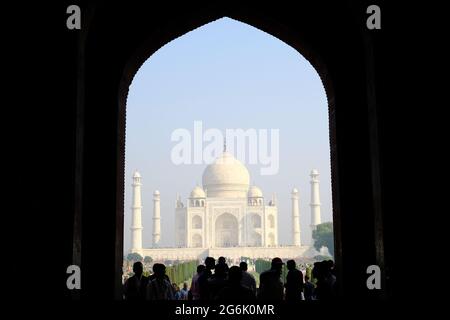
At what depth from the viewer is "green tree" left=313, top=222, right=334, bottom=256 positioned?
54.9m

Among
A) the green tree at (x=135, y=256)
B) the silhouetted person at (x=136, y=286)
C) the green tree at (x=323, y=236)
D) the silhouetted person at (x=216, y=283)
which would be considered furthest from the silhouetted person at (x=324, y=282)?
the green tree at (x=323, y=236)

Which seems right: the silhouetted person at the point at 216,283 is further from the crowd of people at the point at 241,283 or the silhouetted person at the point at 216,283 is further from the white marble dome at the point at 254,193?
the white marble dome at the point at 254,193

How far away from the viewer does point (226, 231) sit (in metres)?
54.5

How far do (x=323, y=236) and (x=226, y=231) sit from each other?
7.68 m

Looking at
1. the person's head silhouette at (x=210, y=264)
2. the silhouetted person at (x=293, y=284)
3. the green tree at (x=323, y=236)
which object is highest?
the green tree at (x=323, y=236)

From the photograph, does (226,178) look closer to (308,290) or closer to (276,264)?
(308,290)

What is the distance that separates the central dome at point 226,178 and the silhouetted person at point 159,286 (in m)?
47.2

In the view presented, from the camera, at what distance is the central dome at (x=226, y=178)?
5228 centimetres

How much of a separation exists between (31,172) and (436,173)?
2179 millimetres

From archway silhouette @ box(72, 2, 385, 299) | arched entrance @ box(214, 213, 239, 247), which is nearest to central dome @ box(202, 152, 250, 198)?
arched entrance @ box(214, 213, 239, 247)
